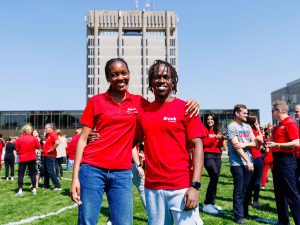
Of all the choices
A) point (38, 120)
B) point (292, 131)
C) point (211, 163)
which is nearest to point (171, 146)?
point (292, 131)

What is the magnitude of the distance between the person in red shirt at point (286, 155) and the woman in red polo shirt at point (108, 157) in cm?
335

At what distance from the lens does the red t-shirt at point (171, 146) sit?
3035 millimetres

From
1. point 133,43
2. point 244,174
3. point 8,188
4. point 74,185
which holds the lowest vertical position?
point 8,188

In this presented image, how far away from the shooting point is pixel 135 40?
117500mm

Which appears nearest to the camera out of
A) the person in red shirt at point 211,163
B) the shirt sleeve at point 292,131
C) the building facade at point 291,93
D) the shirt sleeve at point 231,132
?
the shirt sleeve at point 292,131

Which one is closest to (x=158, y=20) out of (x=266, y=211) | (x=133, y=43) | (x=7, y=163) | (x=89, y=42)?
(x=133, y=43)

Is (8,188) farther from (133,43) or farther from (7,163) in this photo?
(133,43)

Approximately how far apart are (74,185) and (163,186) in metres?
0.95

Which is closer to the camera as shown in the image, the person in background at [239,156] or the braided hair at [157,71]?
the braided hair at [157,71]

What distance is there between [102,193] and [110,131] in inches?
24.8

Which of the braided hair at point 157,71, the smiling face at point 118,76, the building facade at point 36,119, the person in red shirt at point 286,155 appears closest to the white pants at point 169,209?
the braided hair at point 157,71

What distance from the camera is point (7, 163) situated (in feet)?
54.4

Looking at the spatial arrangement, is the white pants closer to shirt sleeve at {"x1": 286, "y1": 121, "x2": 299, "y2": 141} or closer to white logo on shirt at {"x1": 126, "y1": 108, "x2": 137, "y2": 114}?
white logo on shirt at {"x1": 126, "y1": 108, "x2": 137, "y2": 114}

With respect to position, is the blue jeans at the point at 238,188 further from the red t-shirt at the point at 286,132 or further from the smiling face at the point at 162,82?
the smiling face at the point at 162,82
